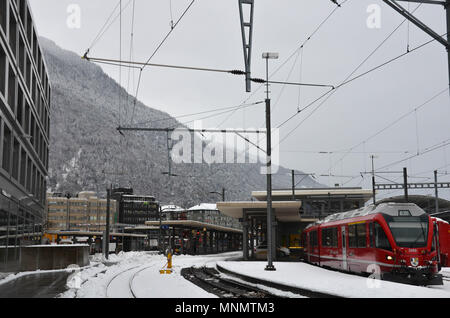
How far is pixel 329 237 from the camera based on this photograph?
26.7 meters

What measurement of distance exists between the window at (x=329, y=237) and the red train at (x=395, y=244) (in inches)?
94.4

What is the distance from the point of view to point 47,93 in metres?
51.6

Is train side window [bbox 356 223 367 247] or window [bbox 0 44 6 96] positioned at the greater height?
window [bbox 0 44 6 96]

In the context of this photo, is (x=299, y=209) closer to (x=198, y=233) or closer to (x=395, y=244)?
(x=198, y=233)

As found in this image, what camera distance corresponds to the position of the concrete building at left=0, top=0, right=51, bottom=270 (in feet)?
85.1

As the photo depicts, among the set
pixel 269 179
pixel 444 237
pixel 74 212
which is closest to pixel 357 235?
pixel 269 179

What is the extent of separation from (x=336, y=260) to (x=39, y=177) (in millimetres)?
30922

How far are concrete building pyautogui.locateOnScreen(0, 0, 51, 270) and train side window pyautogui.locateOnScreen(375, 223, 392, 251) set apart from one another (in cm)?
1603

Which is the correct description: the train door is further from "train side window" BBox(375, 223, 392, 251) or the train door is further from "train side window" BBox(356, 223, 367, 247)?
"train side window" BBox(375, 223, 392, 251)

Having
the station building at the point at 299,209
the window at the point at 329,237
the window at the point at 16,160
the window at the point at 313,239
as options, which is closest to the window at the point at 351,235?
the window at the point at 329,237

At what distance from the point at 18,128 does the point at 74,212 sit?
14605 centimetres

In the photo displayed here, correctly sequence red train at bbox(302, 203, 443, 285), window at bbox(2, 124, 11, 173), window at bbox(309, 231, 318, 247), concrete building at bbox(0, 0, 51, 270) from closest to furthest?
red train at bbox(302, 203, 443, 285), concrete building at bbox(0, 0, 51, 270), window at bbox(2, 124, 11, 173), window at bbox(309, 231, 318, 247)

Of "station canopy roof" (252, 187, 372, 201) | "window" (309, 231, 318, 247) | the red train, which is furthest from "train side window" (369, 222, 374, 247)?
"station canopy roof" (252, 187, 372, 201)
